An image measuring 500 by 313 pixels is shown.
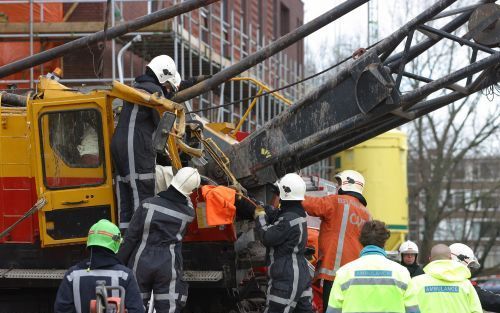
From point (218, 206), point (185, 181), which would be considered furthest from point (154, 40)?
point (185, 181)

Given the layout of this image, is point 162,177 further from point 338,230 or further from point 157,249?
point 338,230

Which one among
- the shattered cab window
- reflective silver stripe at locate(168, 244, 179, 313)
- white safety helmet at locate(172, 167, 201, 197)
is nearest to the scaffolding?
the shattered cab window

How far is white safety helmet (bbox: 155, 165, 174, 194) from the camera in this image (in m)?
10.2

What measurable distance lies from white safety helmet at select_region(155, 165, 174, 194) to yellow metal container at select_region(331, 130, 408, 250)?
44.0ft

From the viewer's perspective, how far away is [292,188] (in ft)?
33.5

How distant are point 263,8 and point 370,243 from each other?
25100mm

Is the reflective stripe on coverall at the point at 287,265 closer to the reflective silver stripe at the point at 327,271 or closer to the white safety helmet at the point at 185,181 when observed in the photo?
the reflective silver stripe at the point at 327,271

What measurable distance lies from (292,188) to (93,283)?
335 cm

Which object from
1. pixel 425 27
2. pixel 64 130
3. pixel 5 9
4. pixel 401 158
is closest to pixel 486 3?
pixel 425 27

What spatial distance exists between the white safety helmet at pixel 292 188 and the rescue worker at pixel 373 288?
2.82 metres

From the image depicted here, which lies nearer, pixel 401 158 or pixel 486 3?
pixel 486 3

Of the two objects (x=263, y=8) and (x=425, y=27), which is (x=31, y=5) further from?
(x=263, y=8)

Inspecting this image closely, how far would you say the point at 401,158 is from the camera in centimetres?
2414

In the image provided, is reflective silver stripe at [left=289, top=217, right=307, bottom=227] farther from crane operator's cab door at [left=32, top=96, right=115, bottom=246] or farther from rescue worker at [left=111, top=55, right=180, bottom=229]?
crane operator's cab door at [left=32, top=96, right=115, bottom=246]
